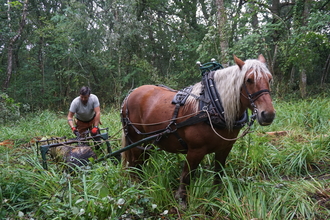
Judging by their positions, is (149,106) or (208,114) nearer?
(208,114)

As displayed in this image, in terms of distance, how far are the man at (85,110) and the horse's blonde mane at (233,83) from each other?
2.58 meters

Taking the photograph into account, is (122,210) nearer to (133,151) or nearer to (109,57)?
(133,151)

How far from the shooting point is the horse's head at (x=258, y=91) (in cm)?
193

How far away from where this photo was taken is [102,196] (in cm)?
207

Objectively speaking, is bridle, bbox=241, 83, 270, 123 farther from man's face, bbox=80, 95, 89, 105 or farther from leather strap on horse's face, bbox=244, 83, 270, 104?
man's face, bbox=80, 95, 89, 105

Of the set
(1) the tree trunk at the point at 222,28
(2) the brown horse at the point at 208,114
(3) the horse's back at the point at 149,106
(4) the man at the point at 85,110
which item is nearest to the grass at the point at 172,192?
(2) the brown horse at the point at 208,114

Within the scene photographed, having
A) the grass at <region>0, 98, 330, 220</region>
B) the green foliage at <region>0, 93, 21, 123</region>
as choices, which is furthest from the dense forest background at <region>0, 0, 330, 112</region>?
the grass at <region>0, 98, 330, 220</region>

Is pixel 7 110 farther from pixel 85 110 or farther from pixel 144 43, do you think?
pixel 144 43

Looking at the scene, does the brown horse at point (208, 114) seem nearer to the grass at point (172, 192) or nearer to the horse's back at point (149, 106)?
the horse's back at point (149, 106)

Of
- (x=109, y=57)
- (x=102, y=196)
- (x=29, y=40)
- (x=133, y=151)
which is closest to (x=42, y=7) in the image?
(x=29, y=40)

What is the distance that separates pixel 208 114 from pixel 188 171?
2.28 ft

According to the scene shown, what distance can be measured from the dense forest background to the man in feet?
13.1

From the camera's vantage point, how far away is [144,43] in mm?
11617

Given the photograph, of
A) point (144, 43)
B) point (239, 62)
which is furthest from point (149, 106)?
point (144, 43)
